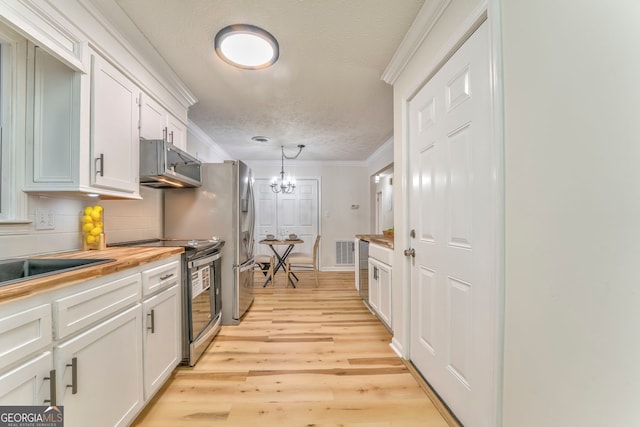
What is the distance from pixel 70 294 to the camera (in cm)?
102

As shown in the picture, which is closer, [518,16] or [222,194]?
[518,16]

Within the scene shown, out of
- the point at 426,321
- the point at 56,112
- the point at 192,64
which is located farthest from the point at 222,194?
the point at 426,321

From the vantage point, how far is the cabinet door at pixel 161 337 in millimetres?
1516

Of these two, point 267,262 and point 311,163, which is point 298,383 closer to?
point 267,262

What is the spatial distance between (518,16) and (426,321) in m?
1.69

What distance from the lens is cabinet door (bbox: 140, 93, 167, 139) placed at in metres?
2.03

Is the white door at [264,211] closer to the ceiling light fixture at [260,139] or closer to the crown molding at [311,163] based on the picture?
the crown molding at [311,163]

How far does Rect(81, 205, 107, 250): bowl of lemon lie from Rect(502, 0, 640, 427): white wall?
7.99 ft

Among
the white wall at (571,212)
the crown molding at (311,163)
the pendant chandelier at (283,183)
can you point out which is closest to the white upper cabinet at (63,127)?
the white wall at (571,212)

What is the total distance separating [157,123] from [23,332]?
74.1 inches

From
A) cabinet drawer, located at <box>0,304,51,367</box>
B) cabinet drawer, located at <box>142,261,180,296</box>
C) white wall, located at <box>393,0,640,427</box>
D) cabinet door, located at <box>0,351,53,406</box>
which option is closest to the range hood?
cabinet drawer, located at <box>142,261,180,296</box>

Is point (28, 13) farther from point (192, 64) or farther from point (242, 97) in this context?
point (242, 97)

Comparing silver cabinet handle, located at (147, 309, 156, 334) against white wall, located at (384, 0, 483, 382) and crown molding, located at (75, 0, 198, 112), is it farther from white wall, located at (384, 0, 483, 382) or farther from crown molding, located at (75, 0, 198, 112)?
white wall, located at (384, 0, 483, 382)

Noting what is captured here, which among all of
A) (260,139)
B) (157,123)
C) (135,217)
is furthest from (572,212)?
(260,139)
